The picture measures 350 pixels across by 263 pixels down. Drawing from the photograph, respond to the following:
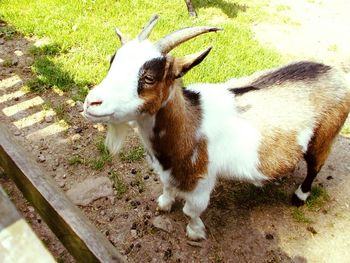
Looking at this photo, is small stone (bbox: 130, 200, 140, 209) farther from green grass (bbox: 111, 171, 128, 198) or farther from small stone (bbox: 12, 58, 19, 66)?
small stone (bbox: 12, 58, 19, 66)

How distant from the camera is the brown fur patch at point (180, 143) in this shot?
277 centimetres

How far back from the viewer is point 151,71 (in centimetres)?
239

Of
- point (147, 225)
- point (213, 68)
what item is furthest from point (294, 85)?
point (213, 68)

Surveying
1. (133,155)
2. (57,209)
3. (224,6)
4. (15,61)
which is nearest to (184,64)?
(57,209)

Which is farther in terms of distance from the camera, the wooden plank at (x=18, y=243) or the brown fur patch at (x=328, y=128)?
the brown fur patch at (x=328, y=128)

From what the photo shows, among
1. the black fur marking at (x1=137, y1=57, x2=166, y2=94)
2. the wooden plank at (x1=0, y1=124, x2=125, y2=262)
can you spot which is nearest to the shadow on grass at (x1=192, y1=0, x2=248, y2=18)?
the black fur marking at (x1=137, y1=57, x2=166, y2=94)

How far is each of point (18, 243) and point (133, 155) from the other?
2671mm

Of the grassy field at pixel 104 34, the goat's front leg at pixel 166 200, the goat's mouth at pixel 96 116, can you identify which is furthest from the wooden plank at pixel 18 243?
the grassy field at pixel 104 34

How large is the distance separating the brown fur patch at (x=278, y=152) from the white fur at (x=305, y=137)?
36 millimetres

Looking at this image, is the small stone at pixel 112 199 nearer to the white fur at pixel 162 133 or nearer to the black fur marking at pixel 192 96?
the white fur at pixel 162 133

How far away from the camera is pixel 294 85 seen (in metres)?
3.29

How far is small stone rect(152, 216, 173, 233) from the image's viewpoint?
3551 mm

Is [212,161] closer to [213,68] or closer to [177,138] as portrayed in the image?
[177,138]

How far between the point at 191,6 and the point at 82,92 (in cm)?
273
